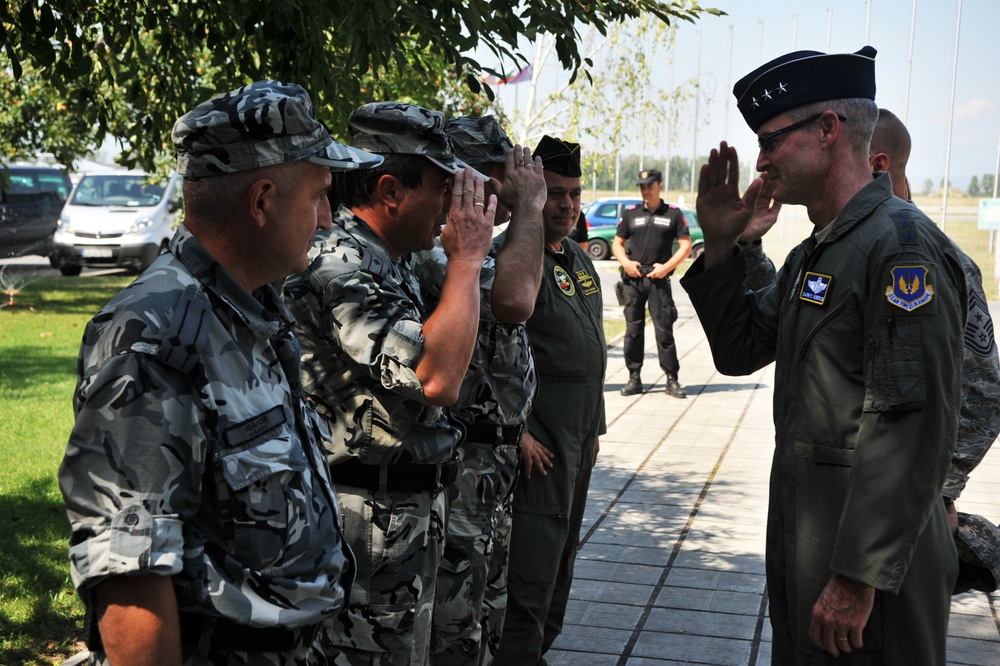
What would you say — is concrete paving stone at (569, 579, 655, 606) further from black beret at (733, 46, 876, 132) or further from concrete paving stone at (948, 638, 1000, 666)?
black beret at (733, 46, 876, 132)

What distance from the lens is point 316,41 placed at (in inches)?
155

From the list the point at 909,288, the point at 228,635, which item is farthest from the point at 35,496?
the point at 909,288

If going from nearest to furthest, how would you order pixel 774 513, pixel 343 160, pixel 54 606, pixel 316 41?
pixel 343 160, pixel 774 513, pixel 316 41, pixel 54 606

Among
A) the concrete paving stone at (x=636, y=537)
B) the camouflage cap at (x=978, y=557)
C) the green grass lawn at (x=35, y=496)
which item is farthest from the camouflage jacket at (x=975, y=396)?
the green grass lawn at (x=35, y=496)

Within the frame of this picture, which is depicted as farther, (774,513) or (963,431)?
(963,431)

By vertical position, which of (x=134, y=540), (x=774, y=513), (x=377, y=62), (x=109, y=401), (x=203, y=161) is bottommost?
(x=774, y=513)

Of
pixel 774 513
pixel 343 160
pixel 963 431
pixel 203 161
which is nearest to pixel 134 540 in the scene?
pixel 203 161

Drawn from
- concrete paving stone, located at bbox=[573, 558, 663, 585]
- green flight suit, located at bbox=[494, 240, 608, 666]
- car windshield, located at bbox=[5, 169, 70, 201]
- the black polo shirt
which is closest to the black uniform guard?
the black polo shirt

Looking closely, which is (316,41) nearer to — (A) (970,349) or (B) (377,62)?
(B) (377,62)

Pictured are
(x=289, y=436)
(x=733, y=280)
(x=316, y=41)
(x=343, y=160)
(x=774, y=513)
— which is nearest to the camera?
(x=289, y=436)

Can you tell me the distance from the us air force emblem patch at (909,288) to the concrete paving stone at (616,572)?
312 cm

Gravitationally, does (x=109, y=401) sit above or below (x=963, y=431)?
above

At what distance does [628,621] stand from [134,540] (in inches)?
137

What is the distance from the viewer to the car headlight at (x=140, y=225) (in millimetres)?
20562
